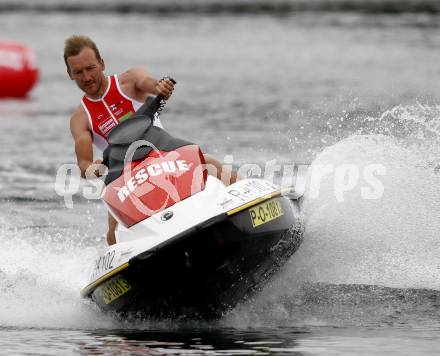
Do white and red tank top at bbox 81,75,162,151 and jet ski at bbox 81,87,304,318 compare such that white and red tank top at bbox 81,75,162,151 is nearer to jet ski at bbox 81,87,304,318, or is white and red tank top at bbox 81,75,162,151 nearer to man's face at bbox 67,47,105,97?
man's face at bbox 67,47,105,97

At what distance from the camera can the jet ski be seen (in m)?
7.11

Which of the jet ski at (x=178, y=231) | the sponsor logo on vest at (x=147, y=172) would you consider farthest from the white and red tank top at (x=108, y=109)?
the sponsor logo on vest at (x=147, y=172)

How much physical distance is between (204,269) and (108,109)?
5.68 feet

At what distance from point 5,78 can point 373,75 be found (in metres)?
8.22

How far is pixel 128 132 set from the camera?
7.88 meters

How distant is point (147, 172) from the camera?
301 inches

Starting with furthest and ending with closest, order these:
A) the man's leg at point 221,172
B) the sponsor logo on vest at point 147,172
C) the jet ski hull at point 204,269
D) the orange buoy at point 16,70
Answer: the orange buoy at point 16,70 → the man's leg at point 221,172 → the sponsor logo on vest at point 147,172 → the jet ski hull at point 204,269

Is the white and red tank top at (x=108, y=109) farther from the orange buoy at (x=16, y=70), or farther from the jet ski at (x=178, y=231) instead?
the orange buoy at (x=16, y=70)

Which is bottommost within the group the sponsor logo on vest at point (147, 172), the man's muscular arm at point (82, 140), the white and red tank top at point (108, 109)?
the sponsor logo on vest at point (147, 172)

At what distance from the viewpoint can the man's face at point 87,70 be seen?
26.3 ft

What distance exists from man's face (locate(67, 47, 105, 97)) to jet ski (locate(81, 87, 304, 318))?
0.43 meters

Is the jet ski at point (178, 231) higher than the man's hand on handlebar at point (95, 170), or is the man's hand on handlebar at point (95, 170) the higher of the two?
the man's hand on handlebar at point (95, 170)

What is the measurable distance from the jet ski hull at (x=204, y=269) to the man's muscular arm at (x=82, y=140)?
3.01 ft

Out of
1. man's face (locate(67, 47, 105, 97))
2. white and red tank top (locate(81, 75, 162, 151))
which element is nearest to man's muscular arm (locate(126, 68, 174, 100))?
white and red tank top (locate(81, 75, 162, 151))
